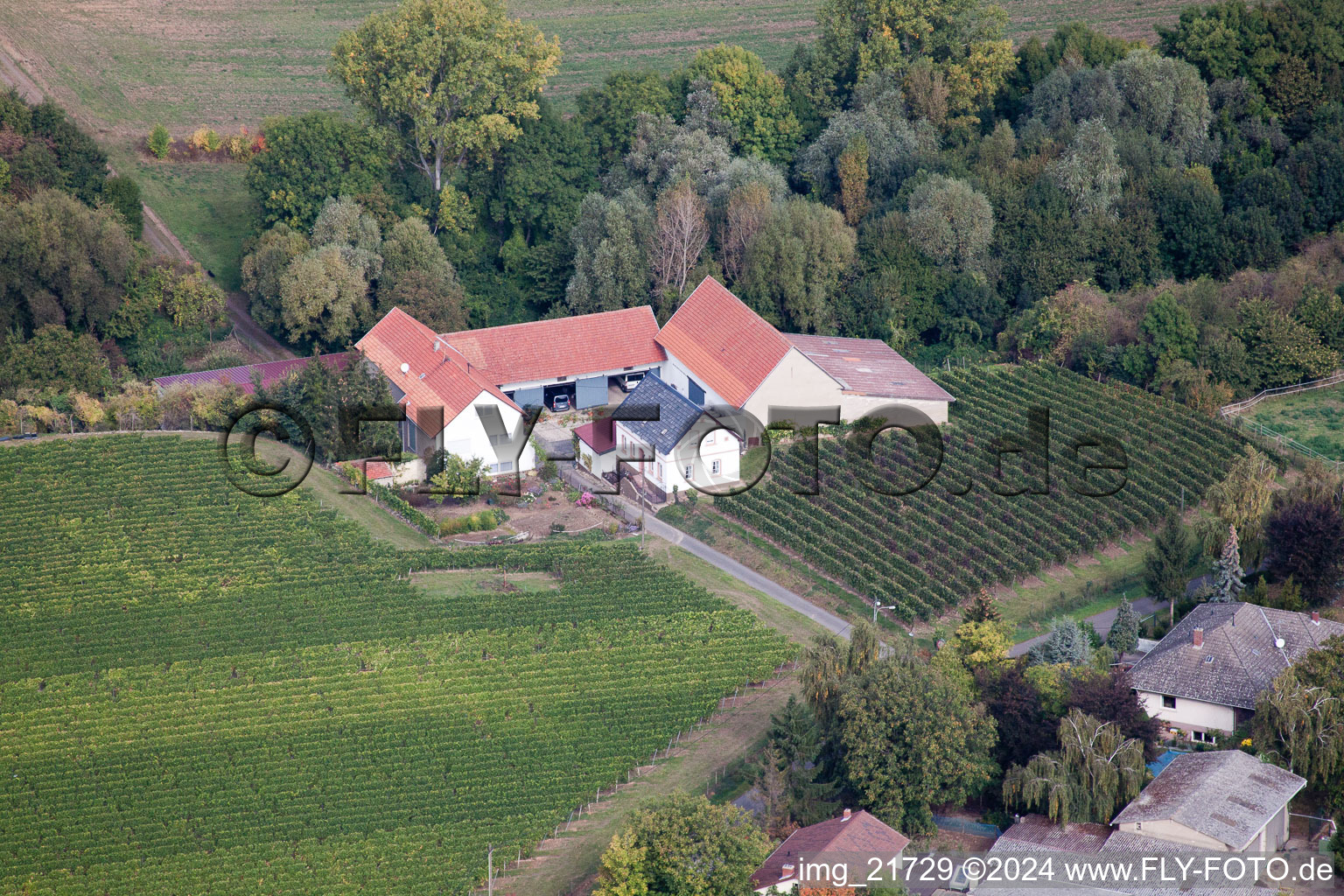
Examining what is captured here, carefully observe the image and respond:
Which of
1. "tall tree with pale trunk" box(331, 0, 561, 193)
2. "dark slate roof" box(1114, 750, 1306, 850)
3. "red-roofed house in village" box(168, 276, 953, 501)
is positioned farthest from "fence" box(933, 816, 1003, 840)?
"tall tree with pale trunk" box(331, 0, 561, 193)

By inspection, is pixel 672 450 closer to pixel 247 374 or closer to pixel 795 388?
pixel 795 388

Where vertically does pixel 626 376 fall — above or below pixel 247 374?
below

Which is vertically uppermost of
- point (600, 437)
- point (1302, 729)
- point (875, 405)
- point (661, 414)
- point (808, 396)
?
point (808, 396)

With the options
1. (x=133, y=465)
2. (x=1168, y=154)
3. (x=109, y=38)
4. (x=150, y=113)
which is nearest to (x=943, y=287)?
(x=1168, y=154)

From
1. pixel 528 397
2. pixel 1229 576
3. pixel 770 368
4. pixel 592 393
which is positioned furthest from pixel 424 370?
pixel 1229 576

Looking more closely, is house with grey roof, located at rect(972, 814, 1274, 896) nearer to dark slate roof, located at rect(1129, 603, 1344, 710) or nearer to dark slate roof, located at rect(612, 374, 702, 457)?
dark slate roof, located at rect(1129, 603, 1344, 710)

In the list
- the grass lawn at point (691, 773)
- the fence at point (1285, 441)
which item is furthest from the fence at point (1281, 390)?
the grass lawn at point (691, 773)
